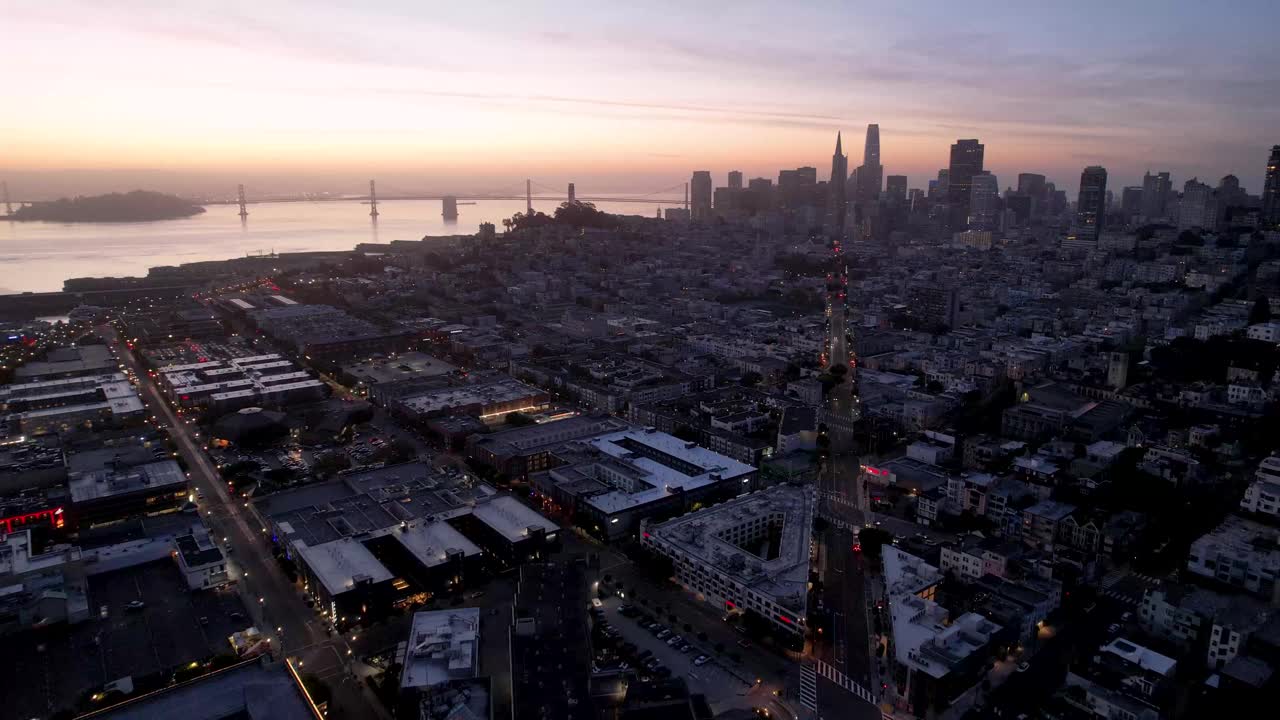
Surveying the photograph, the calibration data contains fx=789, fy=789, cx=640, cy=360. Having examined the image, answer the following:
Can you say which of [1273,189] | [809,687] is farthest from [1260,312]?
[809,687]

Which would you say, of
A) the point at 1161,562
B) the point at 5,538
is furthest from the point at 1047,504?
the point at 5,538

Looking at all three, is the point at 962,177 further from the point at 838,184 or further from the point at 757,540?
the point at 757,540

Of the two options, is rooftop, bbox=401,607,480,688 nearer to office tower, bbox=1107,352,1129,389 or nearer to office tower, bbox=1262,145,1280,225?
office tower, bbox=1107,352,1129,389

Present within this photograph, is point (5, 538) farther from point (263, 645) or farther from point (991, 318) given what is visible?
point (991, 318)

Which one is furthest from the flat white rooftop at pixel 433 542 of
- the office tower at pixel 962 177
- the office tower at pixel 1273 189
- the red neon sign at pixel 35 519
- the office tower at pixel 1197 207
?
the office tower at pixel 962 177

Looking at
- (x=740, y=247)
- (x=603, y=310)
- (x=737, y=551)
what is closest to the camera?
(x=737, y=551)
